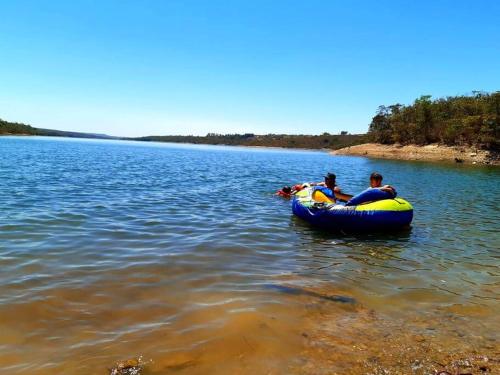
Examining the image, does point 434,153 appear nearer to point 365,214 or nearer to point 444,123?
point 444,123

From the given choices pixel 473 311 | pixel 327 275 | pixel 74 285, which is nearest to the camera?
pixel 473 311

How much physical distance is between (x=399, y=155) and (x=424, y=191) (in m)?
45.3

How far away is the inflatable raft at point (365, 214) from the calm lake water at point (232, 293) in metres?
0.41

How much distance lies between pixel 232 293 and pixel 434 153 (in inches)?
2360

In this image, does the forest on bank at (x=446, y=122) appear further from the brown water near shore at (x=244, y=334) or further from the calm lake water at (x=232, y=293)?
the brown water near shore at (x=244, y=334)

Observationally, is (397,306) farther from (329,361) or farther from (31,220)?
(31,220)

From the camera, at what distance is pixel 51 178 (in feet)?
67.4

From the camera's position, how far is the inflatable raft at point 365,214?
10945mm

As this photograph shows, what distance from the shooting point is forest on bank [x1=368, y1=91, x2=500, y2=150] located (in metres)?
54.8

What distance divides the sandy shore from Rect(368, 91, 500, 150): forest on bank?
2368 millimetres

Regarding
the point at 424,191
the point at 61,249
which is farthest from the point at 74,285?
the point at 424,191

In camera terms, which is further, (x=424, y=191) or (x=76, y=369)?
(x=424, y=191)

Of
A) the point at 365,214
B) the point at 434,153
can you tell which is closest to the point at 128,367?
the point at 365,214

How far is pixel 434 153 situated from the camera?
2312 inches
